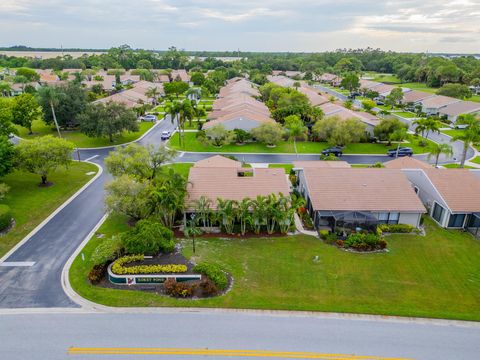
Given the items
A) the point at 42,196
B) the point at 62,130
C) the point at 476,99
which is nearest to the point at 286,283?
the point at 42,196

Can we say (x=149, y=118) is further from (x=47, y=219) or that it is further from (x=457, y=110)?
(x=457, y=110)

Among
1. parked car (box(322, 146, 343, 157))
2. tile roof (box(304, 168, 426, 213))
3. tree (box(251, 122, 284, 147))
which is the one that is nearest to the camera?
tile roof (box(304, 168, 426, 213))

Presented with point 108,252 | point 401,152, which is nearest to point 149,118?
point 401,152

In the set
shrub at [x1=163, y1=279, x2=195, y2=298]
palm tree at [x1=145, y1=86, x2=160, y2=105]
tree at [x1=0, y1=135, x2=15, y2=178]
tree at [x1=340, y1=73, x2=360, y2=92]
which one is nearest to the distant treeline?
tree at [x1=340, y1=73, x2=360, y2=92]

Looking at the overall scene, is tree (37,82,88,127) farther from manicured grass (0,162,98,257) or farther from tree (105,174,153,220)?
tree (105,174,153,220)

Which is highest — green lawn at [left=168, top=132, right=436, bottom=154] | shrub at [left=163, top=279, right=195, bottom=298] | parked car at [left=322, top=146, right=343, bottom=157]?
parked car at [left=322, top=146, right=343, bottom=157]

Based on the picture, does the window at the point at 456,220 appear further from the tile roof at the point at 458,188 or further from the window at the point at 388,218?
the window at the point at 388,218
